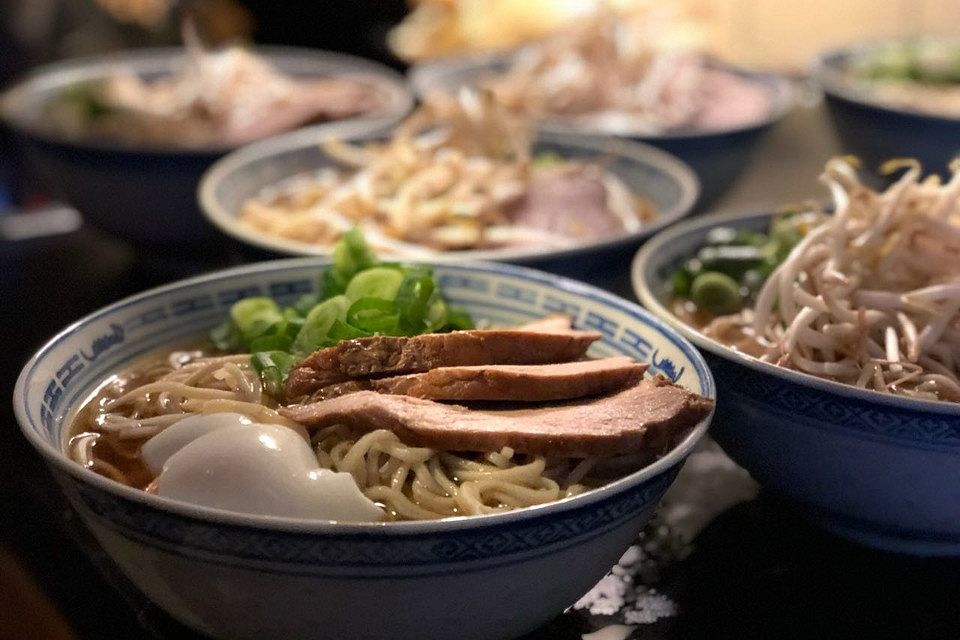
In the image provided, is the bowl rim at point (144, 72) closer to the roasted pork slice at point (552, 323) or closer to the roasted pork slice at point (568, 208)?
the roasted pork slice at point (568, 208)

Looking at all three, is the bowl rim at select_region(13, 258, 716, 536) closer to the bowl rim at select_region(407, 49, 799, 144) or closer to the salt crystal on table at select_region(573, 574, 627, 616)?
the salt crystal on table at select_region(573, 574, 627, 616)

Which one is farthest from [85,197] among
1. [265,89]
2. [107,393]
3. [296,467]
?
[296,467]

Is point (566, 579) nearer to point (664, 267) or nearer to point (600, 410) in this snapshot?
point (600, 410)

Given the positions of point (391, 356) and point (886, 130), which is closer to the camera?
point (391, 356)

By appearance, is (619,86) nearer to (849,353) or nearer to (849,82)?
(849,82)

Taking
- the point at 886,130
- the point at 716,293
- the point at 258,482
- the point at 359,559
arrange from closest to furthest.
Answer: the point at 359,559
the point at 258,482
the point at 716,293
the point at 886,130

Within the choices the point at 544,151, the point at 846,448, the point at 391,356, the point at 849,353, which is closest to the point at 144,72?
the point at 544,151

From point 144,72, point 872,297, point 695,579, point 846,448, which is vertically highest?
point 144,72
